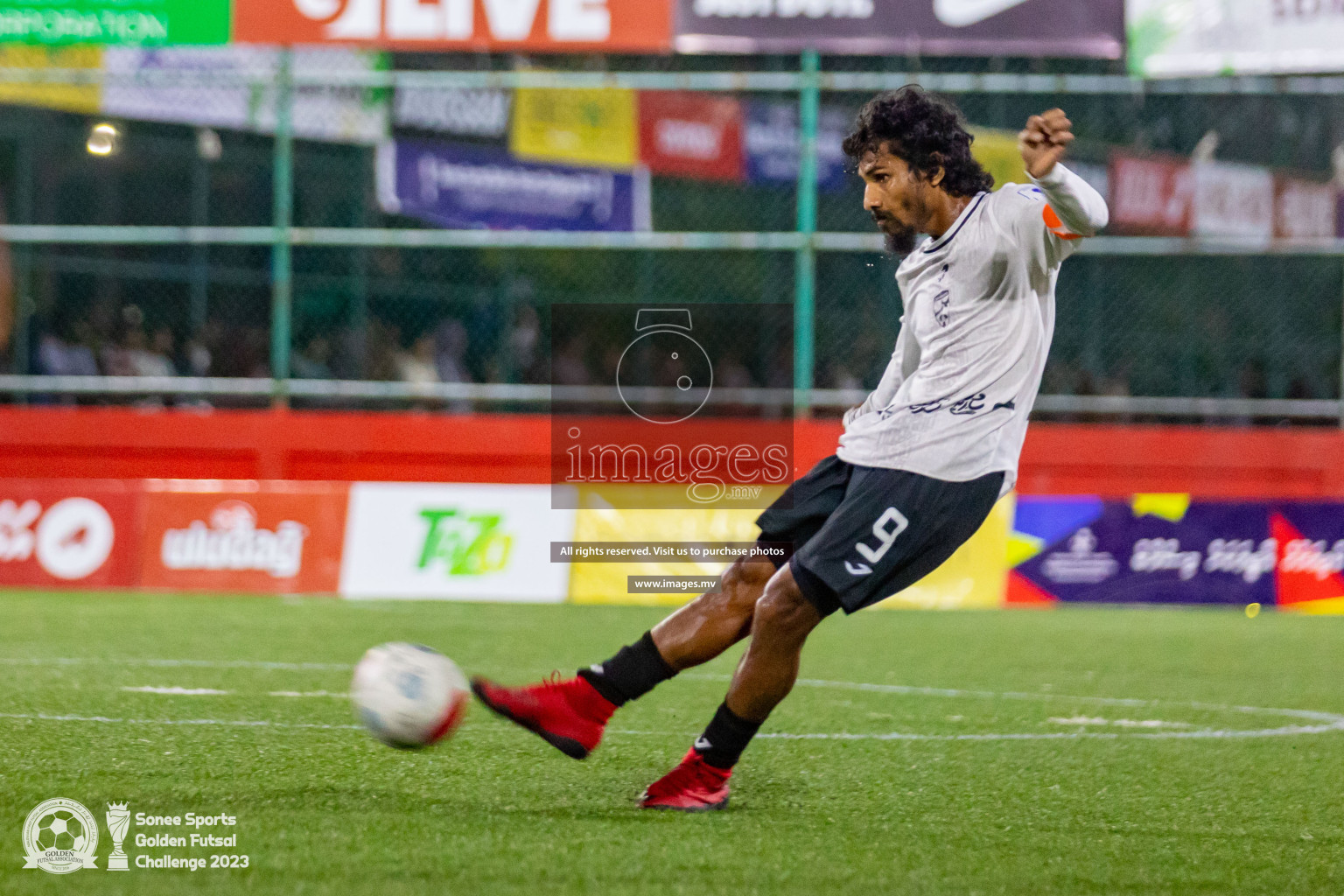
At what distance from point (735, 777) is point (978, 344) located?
1.52 meters

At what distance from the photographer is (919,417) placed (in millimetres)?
4156

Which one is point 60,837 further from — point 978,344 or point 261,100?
point 261,100

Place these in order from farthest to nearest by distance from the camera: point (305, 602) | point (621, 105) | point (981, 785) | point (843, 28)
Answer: point (621, 105)
point (843, 28)
point (305, 602)
point (981, 785)

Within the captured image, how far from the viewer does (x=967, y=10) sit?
1191 cm

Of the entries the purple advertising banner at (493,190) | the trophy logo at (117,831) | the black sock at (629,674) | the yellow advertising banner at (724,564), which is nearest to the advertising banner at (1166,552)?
the yellow advertising banner at (724,564)

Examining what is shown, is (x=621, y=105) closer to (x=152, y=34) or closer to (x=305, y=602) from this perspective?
(x=152, y=34)

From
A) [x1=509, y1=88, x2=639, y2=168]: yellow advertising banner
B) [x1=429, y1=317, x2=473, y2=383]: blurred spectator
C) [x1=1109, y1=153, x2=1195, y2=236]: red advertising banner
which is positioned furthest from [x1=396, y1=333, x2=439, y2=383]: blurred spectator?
[x1=1109, y1=153, x2=1195, y2=236]: red advertising banner

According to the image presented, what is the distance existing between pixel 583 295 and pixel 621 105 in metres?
3.97

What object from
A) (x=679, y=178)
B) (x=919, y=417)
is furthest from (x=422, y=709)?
(x=679, y=178)

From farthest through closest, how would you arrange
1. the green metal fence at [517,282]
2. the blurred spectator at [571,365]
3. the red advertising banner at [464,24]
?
the green metal fence at [517,282]
the blurred spectator at [571,365]
the red advertising banner at [464,24]

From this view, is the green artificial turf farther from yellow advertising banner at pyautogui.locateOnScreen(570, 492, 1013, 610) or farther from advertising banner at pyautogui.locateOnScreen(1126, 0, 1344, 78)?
advertising banner at pyautogui.locateOnScreen(1126, 0, 1344, 78)

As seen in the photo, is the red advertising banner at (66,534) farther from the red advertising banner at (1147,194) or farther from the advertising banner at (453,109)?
the red advertising banner at (1147,194)

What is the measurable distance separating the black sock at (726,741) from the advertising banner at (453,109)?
54.6 feet

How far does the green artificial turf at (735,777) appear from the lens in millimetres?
3527
